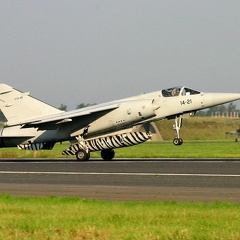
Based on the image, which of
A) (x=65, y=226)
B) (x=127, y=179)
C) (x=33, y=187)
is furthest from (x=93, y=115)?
(x=65, y=226)

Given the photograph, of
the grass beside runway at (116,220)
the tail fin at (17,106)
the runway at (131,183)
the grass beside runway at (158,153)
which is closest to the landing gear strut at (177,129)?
the runway at (131,183)

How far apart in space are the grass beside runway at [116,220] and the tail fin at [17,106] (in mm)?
20755

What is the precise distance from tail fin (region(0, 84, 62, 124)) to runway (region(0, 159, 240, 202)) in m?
8.29

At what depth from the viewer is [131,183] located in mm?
20375

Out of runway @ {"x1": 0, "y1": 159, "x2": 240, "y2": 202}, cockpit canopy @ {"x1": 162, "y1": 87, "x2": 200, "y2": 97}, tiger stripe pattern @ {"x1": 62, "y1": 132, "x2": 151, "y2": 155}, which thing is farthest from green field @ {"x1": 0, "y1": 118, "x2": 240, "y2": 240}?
cockpit canopy @ {"x1": 162, "y1": 87, "x2": 200, "y2": 97}

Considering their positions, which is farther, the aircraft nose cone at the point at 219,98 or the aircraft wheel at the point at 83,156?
the aircraft wheel at the point at 83,156

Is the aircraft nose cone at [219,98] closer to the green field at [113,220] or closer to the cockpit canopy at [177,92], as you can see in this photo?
the cockpit canopy at [177,92]

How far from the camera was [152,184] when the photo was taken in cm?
1991

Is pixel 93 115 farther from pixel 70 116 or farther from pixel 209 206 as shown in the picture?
pixel 209 206

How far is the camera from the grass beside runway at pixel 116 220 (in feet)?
34.0

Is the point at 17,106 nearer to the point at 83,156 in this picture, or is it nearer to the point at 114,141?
the point at 83,156

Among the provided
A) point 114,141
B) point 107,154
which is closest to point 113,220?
point 114,141

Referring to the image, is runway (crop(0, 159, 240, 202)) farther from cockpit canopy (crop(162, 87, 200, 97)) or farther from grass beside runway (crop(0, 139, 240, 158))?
grass beside runway (crop(0, 139, 240, 158))

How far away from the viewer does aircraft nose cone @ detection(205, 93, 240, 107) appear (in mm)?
34188
